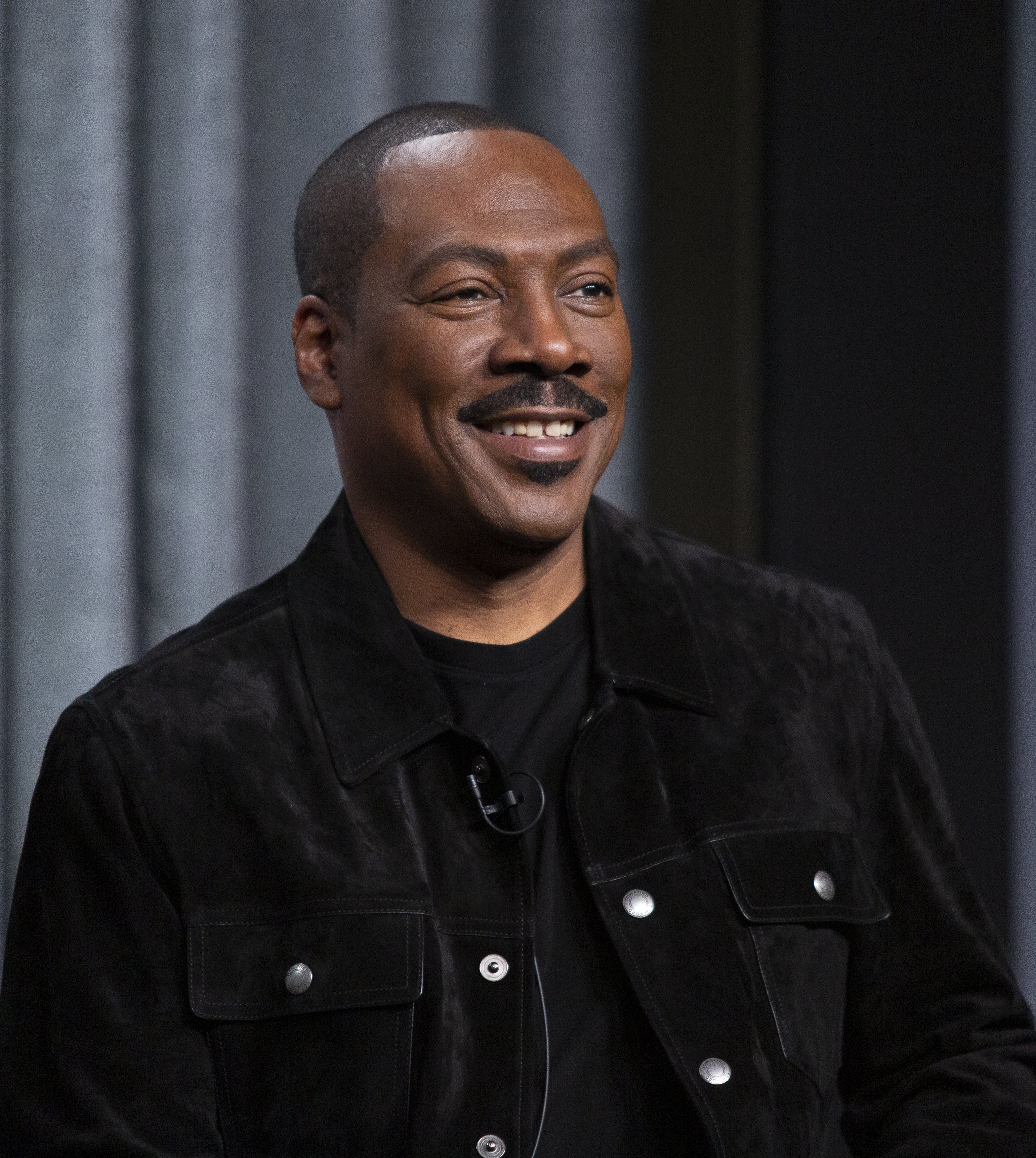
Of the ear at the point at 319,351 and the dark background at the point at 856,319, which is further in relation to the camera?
the dark background at the point at 856,319

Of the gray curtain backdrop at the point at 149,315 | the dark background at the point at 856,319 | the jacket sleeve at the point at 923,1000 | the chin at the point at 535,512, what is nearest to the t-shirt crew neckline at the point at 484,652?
→ the chin at the point at 535,512

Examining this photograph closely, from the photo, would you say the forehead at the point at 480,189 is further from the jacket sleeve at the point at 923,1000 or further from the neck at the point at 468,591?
the jacket sleeve at the point at 923,1000

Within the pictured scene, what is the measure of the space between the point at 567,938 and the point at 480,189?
0.61m

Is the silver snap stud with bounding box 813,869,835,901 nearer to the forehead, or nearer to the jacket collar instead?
the jacket collar

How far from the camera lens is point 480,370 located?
121 centimetres

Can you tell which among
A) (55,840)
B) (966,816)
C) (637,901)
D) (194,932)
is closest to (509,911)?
(637,901)

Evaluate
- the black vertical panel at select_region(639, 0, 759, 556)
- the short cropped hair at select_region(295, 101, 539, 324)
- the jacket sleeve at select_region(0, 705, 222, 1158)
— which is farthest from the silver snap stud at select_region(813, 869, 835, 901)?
the black vertical panel at select_region(639, 0, 759, 556)

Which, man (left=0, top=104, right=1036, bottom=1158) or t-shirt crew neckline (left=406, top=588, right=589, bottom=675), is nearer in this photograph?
man (left=0, top=104, right=1036, bottom=1158)

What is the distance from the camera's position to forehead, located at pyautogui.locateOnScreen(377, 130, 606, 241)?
4.02 ft

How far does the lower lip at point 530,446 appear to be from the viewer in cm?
120

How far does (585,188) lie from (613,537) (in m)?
0.31

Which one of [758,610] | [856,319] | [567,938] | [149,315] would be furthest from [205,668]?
[856,319]

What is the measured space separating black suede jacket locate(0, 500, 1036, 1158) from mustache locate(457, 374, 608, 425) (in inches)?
7.1

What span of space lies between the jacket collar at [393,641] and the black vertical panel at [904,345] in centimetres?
52
